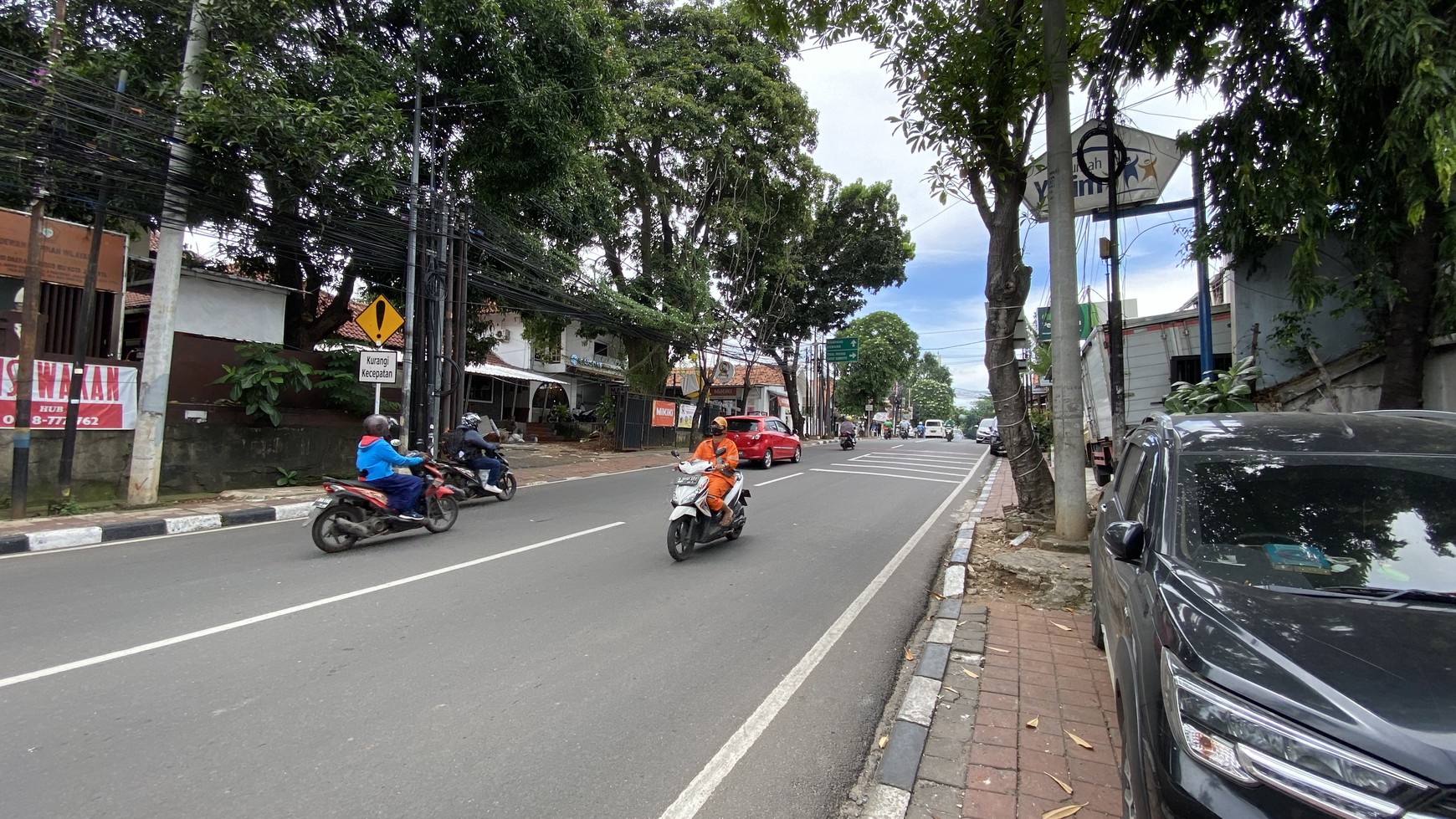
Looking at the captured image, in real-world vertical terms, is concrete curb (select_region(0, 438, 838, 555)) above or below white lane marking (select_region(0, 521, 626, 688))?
above

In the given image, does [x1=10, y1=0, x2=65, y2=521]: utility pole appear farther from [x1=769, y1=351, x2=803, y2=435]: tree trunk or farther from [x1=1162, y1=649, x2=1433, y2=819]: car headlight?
[x1=769, y1=351, x2=803, y2=435]: tree trunk

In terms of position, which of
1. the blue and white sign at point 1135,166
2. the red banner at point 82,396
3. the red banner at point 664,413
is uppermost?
the blue and white sign at point 1135,166

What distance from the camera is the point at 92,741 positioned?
2904 millimetres

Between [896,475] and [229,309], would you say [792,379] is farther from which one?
[229,309]

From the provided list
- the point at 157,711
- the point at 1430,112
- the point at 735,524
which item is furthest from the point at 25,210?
the point at 1430,112

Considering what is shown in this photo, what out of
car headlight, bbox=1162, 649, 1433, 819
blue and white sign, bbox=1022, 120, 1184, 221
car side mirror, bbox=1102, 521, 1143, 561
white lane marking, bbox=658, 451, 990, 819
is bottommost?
white lane marking, bbox=658, 451, 990, 819

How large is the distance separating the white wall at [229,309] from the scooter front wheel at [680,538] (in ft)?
30.5

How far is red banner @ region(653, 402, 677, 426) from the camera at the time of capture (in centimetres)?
2373

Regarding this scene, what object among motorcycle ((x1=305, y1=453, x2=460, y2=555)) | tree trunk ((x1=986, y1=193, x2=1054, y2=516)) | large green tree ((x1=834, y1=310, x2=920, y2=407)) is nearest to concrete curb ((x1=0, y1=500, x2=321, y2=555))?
motorcycle ((x1=305, y1=453, x2=460, y2=555))

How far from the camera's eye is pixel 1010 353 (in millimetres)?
7445

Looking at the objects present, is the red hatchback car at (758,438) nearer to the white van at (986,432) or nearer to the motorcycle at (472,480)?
the motorcycle at (472,480)

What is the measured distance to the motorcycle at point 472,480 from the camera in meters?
9.79

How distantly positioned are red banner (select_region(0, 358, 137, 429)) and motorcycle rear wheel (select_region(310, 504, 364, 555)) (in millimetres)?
4943

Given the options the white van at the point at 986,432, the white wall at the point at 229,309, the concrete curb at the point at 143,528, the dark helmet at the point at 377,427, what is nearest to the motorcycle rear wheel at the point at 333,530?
the dark helmet at the point at 377,427
